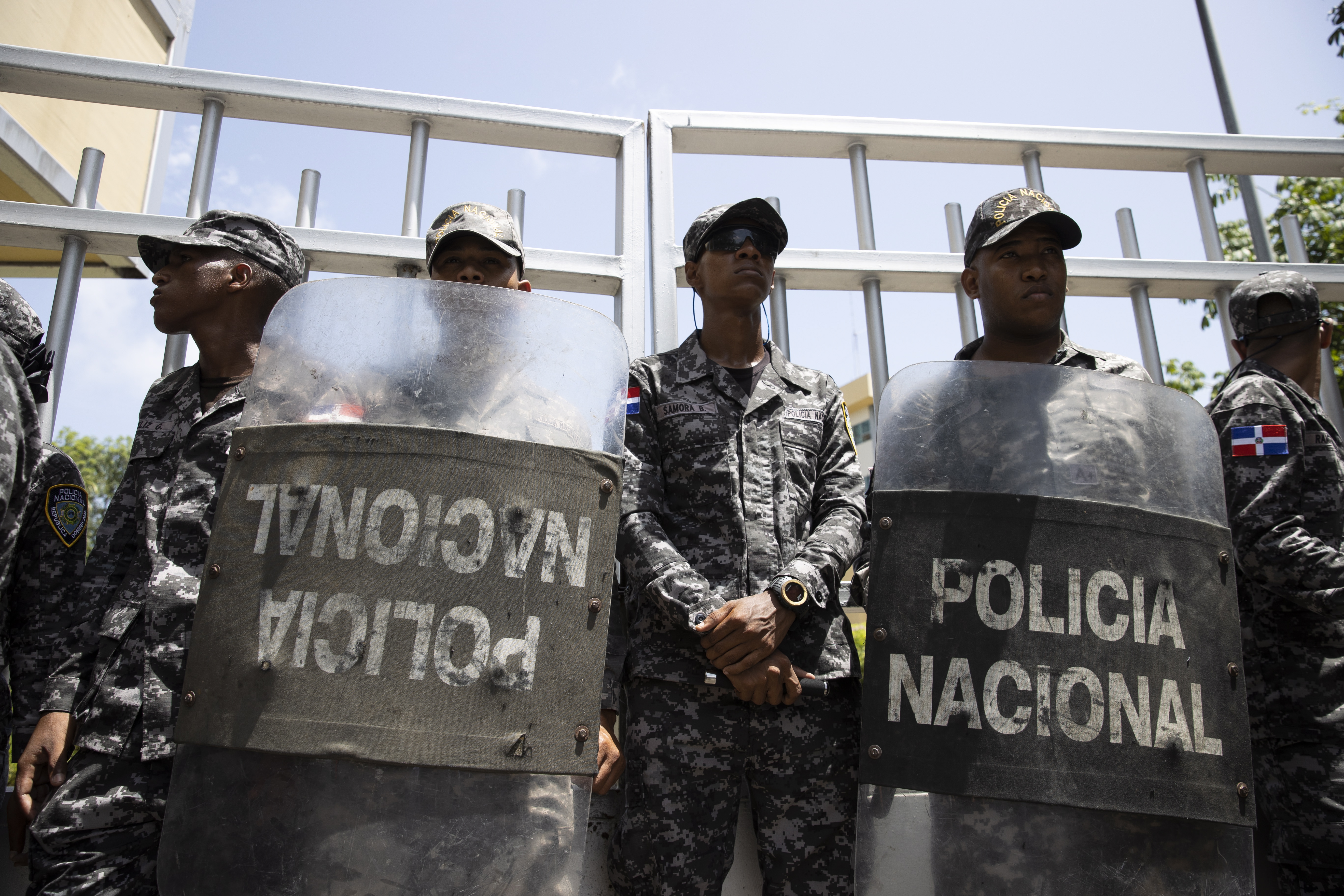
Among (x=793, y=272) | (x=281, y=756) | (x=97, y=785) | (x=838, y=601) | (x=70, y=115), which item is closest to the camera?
(x=281, y=756)

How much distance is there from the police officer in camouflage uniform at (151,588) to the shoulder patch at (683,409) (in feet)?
3.34

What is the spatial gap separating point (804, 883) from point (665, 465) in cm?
99

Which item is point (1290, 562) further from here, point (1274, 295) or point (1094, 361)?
point (1274, 295)

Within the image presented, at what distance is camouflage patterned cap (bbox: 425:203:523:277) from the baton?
3.99 ft

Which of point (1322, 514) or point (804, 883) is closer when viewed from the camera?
point (804, 883)

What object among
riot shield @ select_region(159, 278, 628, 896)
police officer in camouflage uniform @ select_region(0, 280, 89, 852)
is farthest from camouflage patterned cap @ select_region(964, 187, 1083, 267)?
police officer in camouflage uniform @ select_region(0, 280, 89, 852)

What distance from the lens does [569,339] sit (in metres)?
1.82

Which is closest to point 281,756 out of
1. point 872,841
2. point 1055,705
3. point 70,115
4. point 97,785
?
point 97,785

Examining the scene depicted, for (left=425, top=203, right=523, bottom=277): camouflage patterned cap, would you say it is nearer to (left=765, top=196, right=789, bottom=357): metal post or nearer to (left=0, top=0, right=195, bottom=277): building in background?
(left=765, top=196, right=789, bottom=357): metal post

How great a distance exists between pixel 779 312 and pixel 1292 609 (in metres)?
1.67

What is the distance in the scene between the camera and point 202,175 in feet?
9.57

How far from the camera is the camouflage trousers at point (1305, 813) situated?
2.18m

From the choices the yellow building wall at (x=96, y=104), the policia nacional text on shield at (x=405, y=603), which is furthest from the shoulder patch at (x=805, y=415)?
the yellow building wall at (x=96, y=104)

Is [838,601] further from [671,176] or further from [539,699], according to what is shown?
[671,176]
